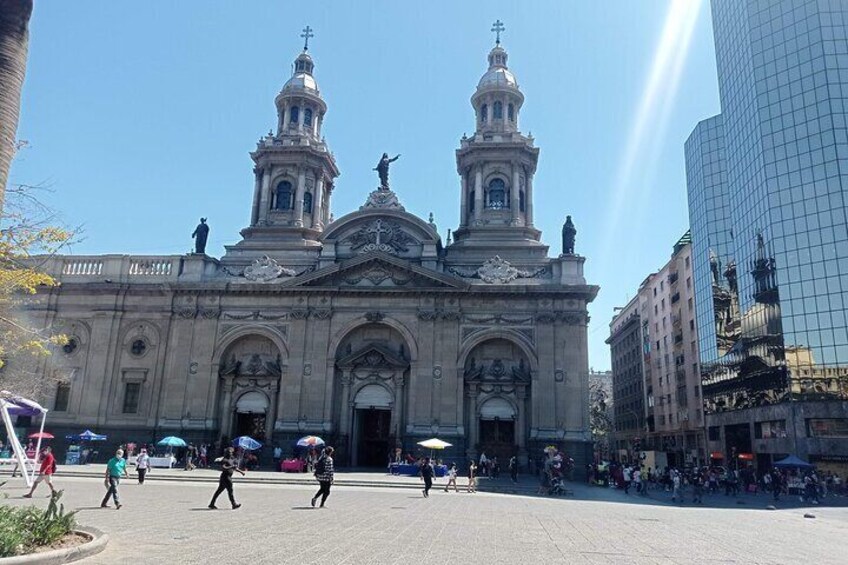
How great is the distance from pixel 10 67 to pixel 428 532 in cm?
1174

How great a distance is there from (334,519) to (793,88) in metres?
56.0

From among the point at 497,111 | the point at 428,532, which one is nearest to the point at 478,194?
the point at 497,111

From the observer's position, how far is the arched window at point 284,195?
2069 inches

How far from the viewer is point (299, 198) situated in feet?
171

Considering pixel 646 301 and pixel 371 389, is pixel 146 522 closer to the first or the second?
pixel 371 389

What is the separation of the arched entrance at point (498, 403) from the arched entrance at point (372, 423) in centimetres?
559

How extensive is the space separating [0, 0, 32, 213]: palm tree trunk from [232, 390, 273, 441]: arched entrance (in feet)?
118

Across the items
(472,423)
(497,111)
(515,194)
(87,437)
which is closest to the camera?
(87,437)

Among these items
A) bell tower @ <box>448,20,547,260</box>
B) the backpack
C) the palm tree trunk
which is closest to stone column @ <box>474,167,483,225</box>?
bell tower @ <box>448,20,547,260</box>

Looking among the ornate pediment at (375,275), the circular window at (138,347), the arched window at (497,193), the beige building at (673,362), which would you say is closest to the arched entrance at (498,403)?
the ornate pediment at (375,275)

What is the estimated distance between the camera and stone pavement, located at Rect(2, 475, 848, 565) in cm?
1103

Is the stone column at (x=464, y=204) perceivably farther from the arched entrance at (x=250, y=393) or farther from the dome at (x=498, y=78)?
the arched entrance at (x=250, y=393)

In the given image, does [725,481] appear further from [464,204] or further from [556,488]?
[464,204]

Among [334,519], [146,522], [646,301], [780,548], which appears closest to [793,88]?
[646,301]
